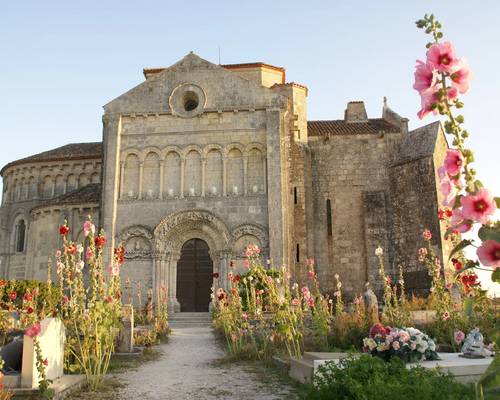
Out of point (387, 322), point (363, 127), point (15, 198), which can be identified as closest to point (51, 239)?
point (15, 198)

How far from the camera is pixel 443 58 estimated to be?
2750 mm

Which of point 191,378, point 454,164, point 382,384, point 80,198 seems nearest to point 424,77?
point 454,164

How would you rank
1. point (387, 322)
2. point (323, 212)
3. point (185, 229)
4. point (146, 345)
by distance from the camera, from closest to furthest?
point (387, 322) < point (146, 345) < point (185, 229) < point (323, 212)

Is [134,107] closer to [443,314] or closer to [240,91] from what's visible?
[240,91]

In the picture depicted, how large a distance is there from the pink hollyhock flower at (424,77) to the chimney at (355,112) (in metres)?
27.5

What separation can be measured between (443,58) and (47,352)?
244 inches

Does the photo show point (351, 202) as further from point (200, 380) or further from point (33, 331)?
point (33, 331)

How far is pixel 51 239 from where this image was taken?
26.6 metres

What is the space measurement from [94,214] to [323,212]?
12.3 m

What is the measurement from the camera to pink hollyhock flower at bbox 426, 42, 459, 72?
8.98 ft

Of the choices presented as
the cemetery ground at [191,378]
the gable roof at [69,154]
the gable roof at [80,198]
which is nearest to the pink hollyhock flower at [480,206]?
the cemetery ground at [191,378]

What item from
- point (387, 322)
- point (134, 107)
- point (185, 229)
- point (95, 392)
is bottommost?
point (95, 392)

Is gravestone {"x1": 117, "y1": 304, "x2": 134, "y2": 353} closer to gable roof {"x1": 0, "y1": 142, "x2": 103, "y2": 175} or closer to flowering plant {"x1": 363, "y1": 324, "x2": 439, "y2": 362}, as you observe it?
flowering plant {"x1": 363, "y1": 324, "x2": 439, "y2": 362}

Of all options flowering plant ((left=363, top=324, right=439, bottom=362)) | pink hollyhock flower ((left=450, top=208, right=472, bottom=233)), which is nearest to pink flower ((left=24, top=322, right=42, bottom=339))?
flowering plant ((left=363, top=324, right=439, bottom=362))
